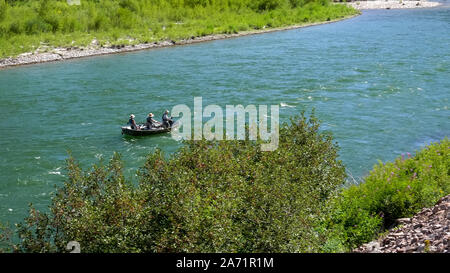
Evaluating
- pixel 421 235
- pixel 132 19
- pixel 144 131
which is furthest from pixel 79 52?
pixel 421 235

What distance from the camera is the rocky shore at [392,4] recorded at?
7981cm

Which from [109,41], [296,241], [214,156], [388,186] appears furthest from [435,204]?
[109,41]

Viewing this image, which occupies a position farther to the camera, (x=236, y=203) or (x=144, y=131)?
(x=144, y=131)

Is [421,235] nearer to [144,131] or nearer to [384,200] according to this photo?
[384,200]

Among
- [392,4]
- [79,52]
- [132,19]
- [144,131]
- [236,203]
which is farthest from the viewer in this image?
[392,4]

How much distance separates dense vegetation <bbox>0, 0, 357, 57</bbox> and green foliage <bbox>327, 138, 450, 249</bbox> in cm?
4065

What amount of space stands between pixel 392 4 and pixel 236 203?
78.4 m

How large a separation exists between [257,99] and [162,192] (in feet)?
66.2

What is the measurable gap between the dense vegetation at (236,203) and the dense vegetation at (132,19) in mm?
38176

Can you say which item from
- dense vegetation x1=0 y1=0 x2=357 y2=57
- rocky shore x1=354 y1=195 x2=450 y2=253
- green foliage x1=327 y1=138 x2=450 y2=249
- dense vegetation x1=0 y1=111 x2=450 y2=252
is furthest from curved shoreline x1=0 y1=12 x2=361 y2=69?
rocky shore x1=354 y1=195 x2=450 y2=253

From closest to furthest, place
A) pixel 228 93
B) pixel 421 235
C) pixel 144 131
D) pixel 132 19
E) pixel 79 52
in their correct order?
1. pixel 421 235
2. pixel 144 131
3. pixel 228 93
4. pixel 79 52
5. pixel 132 19

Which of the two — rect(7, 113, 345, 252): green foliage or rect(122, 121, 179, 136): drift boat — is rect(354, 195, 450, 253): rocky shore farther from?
rect(122, 121, 179, 136): drift boat

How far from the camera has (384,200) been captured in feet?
48.4

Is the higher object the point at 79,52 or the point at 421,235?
the point at 79,52
